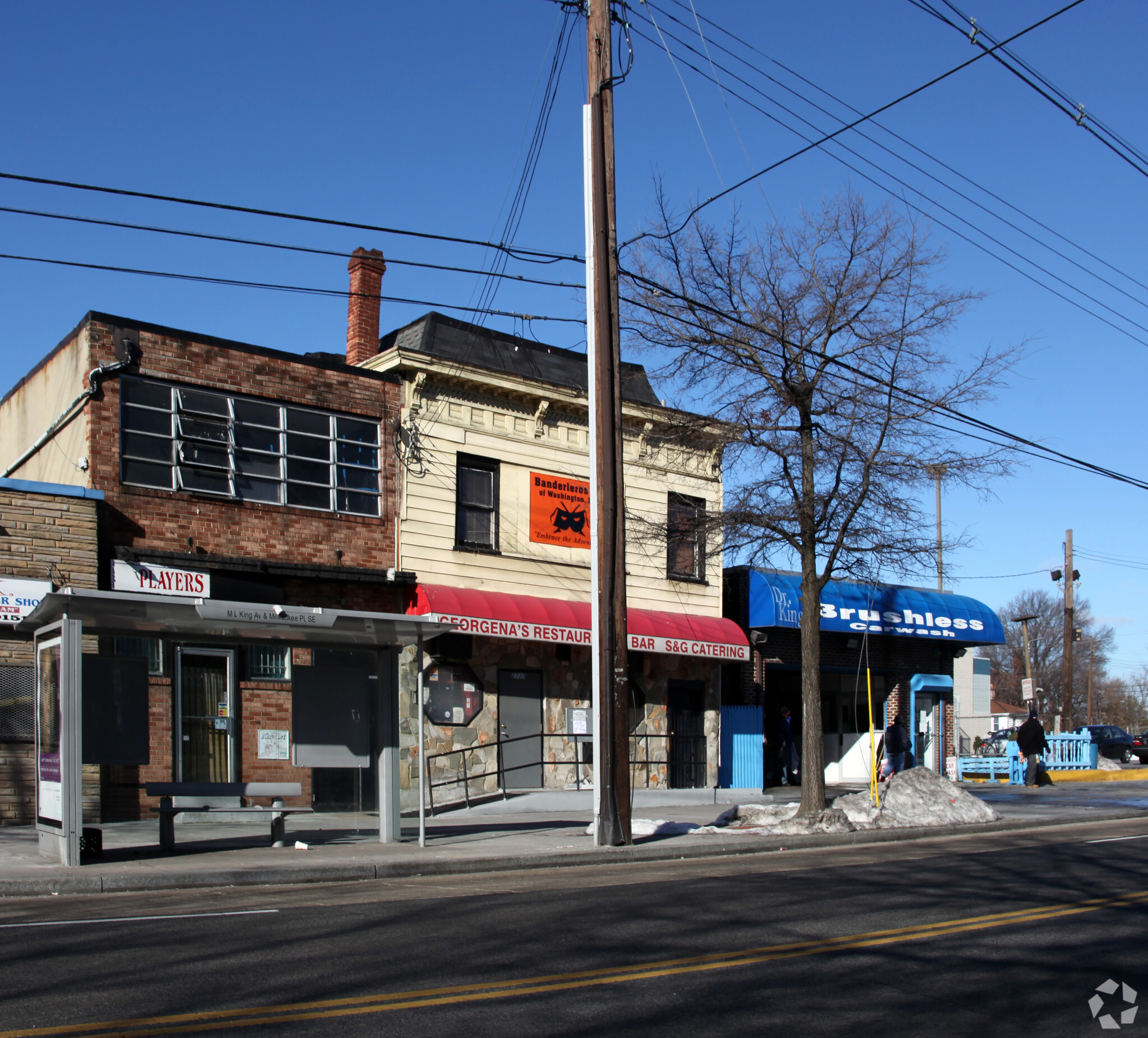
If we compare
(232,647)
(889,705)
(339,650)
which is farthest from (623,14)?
(889,705)

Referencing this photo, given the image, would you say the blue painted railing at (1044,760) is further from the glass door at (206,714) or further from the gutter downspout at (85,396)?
the gutter downspout at (85,396)

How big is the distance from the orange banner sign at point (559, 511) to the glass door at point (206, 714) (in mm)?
6780

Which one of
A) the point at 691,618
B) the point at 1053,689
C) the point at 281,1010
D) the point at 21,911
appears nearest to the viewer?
the point at 281,1010

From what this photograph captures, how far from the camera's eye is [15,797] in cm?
1658

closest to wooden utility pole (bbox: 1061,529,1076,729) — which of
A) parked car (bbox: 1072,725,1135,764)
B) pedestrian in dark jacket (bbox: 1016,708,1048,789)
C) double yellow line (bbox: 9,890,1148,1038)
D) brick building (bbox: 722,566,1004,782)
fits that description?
parked car (bbox: 1072,725,1135,764)

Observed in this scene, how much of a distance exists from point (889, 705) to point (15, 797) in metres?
20.9

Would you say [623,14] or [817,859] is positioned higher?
[623,14]

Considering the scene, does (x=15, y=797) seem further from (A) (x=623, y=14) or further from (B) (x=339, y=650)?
(A) (x=623, y=14)

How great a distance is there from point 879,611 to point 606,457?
48.0 ft

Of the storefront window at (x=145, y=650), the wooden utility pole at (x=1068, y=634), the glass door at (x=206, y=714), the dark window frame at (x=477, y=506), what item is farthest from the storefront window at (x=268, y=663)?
the wooden utility pole at (x=1068, y=634)

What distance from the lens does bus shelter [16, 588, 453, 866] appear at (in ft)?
39.4

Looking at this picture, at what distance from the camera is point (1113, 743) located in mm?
42031

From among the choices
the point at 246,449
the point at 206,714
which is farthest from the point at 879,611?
the point at 206,714

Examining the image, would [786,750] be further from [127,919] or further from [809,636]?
[127,919]
